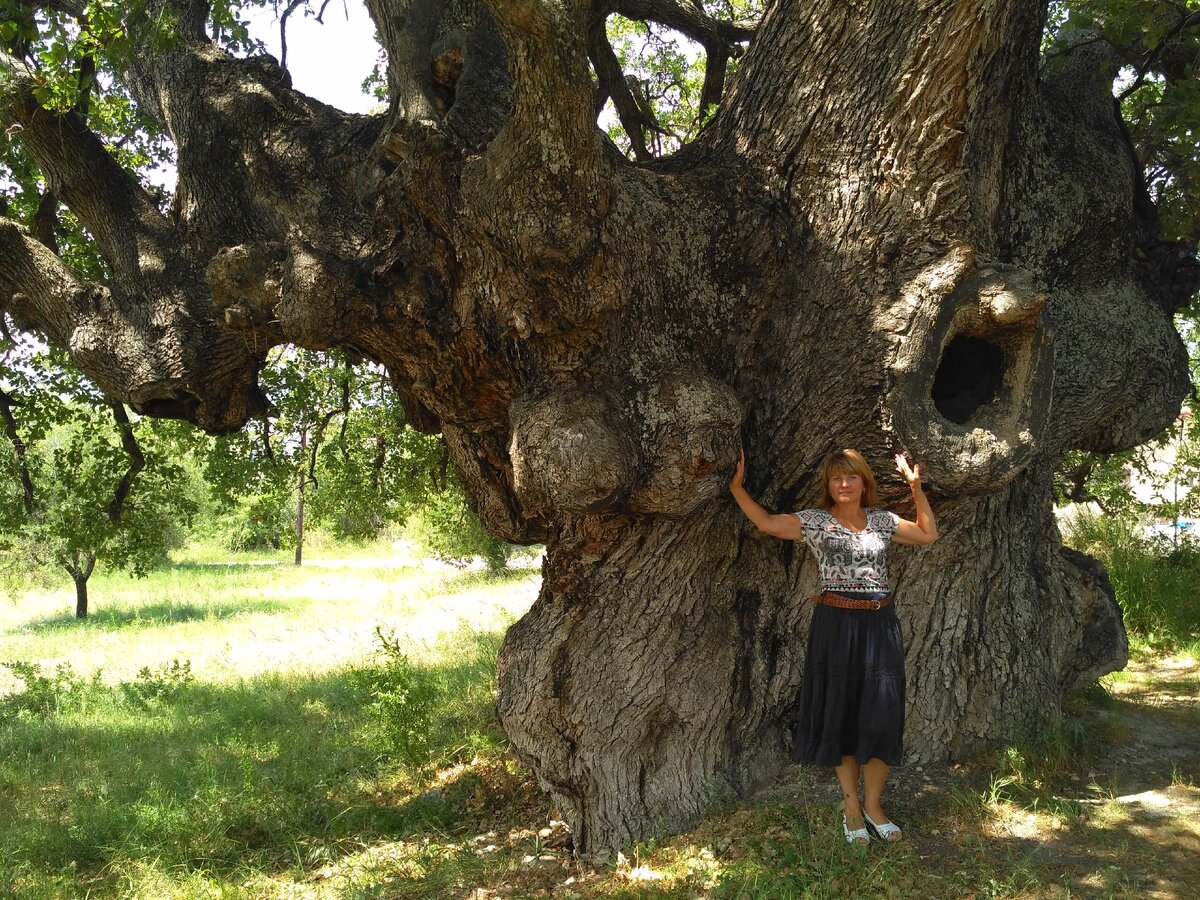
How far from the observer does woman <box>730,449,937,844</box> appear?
3971 mm

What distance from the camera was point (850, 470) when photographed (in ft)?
13.4

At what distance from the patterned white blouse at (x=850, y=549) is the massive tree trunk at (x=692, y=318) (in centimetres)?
36

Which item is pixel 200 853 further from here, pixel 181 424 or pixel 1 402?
pixel 181 424

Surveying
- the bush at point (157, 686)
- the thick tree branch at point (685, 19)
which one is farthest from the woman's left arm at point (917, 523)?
the bush at point (157, 686)

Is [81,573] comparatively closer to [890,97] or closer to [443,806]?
[443,806]

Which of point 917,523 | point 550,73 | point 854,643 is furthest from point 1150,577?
point 550,73

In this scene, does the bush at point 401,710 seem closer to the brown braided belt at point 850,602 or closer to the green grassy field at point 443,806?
the green grassy field at point 443,806

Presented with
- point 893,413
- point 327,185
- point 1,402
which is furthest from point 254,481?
point 893,413

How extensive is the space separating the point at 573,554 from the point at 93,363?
119 inches

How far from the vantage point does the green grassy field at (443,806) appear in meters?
3.85

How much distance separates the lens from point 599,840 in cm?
461

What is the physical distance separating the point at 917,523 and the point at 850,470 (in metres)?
0.41

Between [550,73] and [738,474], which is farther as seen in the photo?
[738,474]

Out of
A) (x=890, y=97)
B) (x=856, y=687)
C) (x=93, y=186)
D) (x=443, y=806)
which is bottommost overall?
(x=443, y=806)
